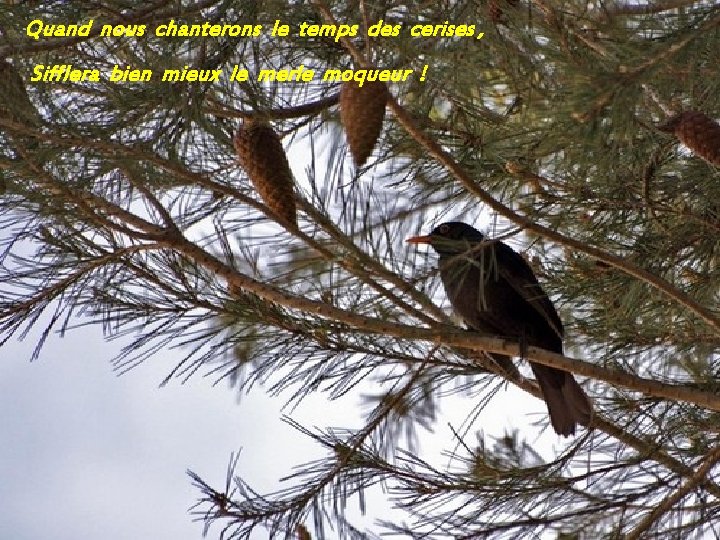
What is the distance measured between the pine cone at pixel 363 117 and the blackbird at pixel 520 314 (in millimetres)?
965

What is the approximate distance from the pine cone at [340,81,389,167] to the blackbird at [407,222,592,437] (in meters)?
0.96

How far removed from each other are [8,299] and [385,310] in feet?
2.63

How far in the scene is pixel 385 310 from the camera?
92.4 inches

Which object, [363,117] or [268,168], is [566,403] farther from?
[363,117]

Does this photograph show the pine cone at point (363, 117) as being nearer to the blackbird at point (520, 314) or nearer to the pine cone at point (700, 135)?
the pine cone at point (700, 135)

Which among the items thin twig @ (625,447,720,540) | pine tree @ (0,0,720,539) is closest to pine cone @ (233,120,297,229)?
pine tree @ (0,0,720,539)

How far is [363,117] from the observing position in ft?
5.72

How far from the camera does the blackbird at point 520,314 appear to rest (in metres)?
2.82

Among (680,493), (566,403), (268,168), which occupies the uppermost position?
(268,168)

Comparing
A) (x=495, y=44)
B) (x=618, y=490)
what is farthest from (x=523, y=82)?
(x=618, y=490)

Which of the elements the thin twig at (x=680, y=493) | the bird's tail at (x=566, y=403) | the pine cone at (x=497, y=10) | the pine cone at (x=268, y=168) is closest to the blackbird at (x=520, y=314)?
the bird's tail at (x=566, y=403)

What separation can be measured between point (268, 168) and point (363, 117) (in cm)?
33

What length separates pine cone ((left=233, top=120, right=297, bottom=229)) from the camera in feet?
6.65

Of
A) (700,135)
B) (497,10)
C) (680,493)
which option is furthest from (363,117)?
(680,493)
